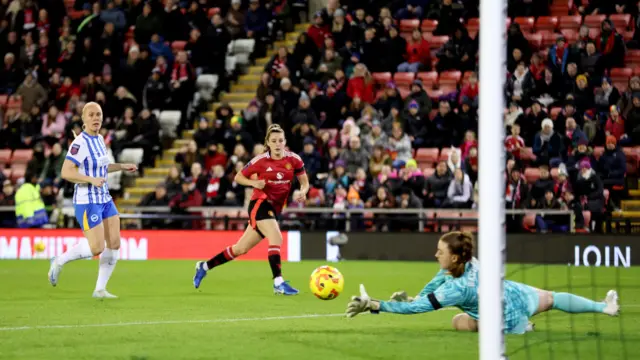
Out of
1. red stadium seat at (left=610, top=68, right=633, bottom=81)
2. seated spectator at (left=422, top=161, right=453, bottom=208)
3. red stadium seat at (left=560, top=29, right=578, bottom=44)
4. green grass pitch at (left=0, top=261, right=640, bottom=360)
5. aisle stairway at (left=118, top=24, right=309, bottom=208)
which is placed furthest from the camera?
aisle stairway at (left=118, top=24, right=309, bottom=208)

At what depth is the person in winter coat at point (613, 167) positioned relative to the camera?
1983cm

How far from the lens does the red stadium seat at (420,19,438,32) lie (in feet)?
79.3

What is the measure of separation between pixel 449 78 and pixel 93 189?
12.2m

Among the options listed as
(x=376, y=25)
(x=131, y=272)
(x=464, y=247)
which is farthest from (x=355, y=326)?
(x=376, y=25)

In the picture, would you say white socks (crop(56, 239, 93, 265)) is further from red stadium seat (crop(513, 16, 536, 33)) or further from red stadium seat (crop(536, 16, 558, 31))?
red stadium seat (crop(536, 16, 558, 31))

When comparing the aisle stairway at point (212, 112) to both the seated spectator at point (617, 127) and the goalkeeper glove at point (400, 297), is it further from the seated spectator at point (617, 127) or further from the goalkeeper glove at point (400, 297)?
the goalkeeper glove at point (400, 297)

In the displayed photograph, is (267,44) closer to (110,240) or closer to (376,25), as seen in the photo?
(376,25)

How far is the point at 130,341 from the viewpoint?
8422 mm

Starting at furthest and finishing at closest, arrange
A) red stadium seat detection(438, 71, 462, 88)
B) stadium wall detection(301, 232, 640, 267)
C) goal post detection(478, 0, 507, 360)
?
red stadium seat detection(438, 71, 462, 88)
stadium wall detection(301, 232, 640, 267)
goal post detection(478, 0, 507, 360)

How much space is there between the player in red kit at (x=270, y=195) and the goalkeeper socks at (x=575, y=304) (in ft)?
16.4

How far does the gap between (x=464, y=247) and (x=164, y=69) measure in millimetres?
18025

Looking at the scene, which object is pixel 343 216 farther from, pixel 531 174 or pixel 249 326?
pixel 249 326

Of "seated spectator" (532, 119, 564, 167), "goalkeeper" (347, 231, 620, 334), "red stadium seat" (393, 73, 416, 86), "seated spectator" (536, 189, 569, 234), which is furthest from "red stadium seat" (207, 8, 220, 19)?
Result: "goalkeeper" (347, 231, 620, 334)

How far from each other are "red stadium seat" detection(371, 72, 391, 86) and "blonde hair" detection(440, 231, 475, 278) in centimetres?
1550
